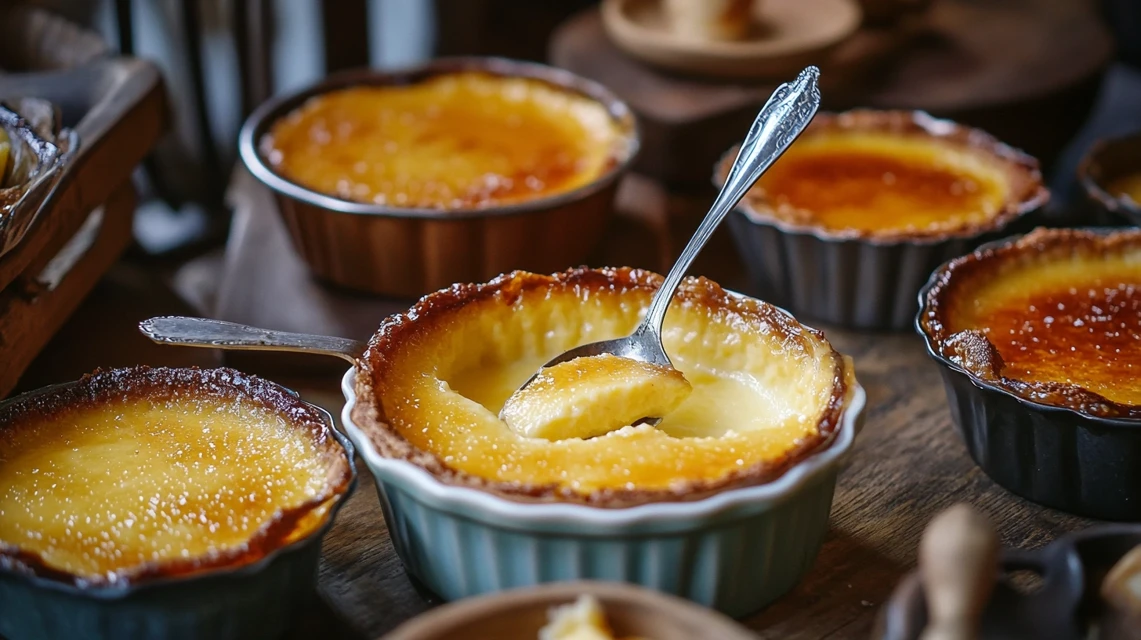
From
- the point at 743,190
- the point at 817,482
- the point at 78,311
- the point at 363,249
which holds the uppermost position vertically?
the point at 743,190

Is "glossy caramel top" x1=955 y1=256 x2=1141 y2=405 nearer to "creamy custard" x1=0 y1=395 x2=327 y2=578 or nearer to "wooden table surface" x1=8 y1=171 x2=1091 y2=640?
"wooden table surface" x1=8 y1=171 x2=1091 y2=640

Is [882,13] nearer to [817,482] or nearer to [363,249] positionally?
[363,249]

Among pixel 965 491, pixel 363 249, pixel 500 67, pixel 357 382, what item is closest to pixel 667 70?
pixel 500 67

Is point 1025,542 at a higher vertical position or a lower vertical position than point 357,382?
lower

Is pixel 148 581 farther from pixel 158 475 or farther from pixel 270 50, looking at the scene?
pixel 270 50

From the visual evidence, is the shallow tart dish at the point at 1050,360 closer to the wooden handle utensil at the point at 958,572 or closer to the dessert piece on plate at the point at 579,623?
the wooden handle utensil at the point at 958,572

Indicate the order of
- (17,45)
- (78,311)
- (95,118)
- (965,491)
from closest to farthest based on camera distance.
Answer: (965,491) → (95,118) → (78,311) → (17,45)
